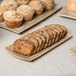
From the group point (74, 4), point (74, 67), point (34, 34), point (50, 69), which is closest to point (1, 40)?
point (34, 34)

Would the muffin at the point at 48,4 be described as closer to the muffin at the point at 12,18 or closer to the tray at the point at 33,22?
the tray at the point at 33,22

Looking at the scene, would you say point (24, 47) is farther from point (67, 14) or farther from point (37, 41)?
point (67, 14)

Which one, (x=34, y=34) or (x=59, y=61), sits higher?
(x=34, y=34)

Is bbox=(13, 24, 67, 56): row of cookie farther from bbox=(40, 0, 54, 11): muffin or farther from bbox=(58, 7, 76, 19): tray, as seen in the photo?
bbox=(40, 0, 54, 11): muffin

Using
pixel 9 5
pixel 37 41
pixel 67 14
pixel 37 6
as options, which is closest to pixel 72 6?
pixel 67 14

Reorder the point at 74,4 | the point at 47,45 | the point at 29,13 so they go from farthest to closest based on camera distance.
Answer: the point at 74,4 < the point at 29,13 < the point at 47,45

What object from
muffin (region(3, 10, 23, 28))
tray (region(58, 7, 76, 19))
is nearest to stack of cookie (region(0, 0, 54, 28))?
muffin (region(3, 10, 23, 28))

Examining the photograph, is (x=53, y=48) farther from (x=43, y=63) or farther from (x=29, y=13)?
(x=29, y=13)
